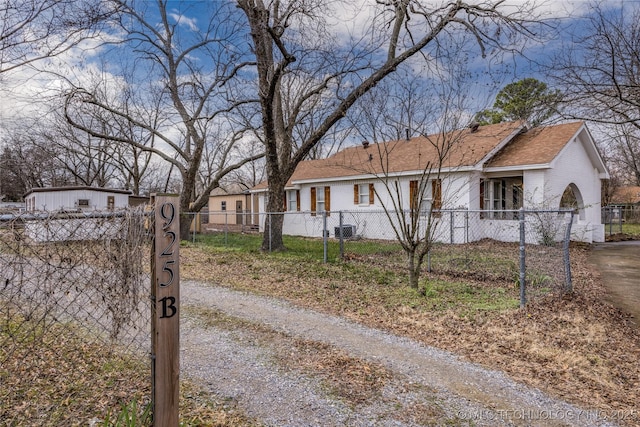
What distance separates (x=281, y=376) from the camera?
3.29m

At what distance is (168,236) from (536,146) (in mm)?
Result: 14630

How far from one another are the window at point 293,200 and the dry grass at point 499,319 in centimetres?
1115

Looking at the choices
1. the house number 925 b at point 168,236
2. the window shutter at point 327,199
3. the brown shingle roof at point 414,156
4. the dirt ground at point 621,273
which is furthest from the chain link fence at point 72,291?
the window shutter at point 327,199

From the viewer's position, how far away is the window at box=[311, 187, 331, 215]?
1820 cm

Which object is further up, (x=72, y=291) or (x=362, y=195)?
(x=362, y=195)

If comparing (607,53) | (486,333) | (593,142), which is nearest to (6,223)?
(486,333)

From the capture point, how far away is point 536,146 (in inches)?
533

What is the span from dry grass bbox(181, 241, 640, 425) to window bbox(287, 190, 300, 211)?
11.2 metres

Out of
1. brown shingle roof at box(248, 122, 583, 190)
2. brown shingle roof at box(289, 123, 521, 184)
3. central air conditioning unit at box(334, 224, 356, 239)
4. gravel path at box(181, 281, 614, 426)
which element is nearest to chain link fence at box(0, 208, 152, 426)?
gravel path at box(181, 281, 614, 426)

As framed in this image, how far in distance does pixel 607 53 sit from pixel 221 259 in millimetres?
10426

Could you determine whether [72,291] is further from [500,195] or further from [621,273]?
[500,195]

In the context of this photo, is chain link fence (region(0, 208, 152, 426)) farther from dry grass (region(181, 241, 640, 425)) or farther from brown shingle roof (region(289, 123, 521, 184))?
brown shingle roof (region(289, 123, 521, 184))

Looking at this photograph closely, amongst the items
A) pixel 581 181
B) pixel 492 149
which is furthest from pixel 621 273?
pixel 581 181

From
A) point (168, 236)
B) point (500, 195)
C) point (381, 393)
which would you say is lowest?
point (381, 393)
